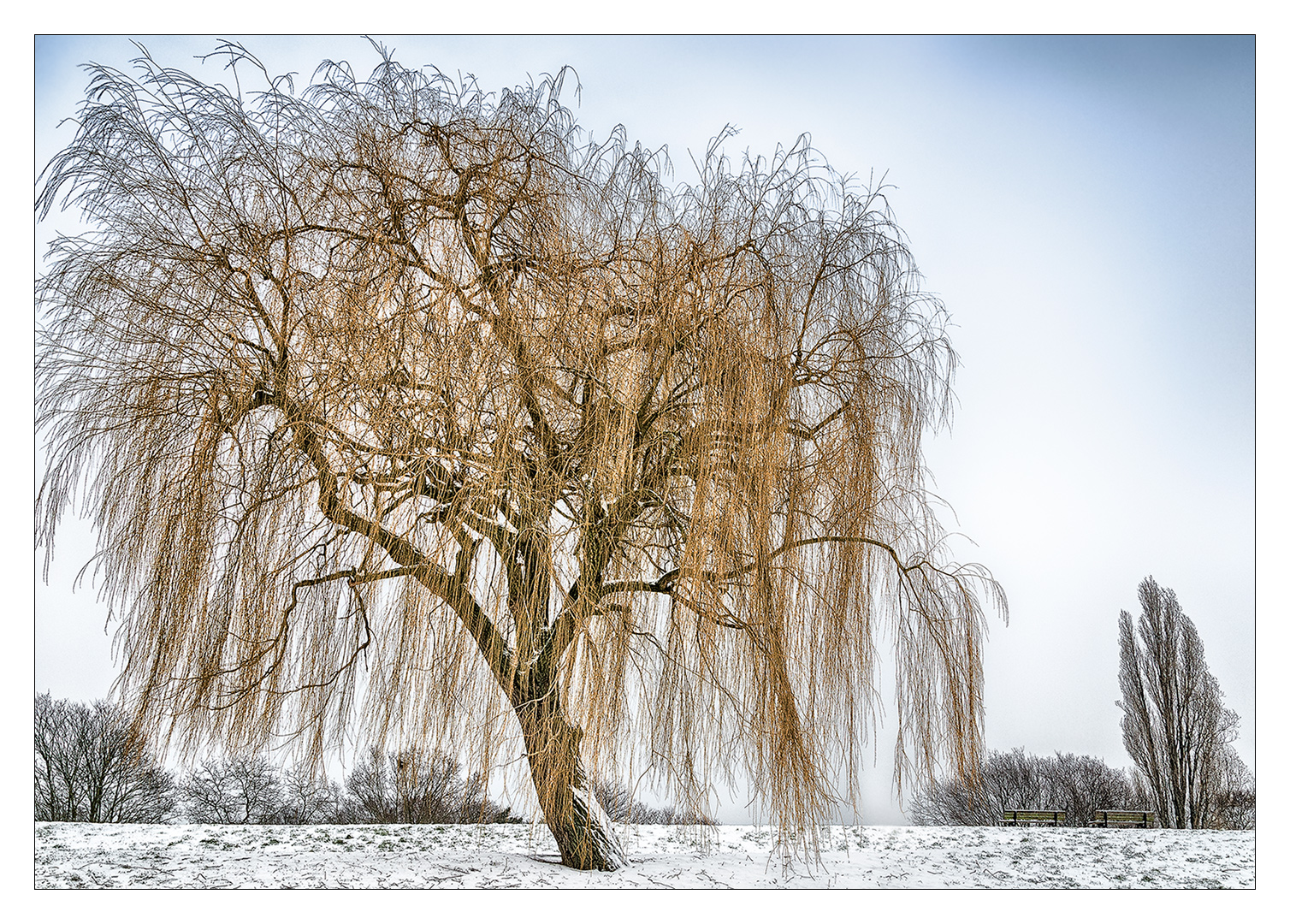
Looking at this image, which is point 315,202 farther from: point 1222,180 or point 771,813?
point 1222,180

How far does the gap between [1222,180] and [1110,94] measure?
81 centimetres

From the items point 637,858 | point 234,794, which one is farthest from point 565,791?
point 234,794

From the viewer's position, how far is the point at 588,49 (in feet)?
16.7

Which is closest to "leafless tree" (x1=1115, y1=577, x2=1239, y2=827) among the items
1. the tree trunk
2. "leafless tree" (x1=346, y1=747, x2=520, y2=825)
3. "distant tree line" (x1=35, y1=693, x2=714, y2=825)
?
"distant tree line" (x1=35, y1=693, x2=714, y2=825)

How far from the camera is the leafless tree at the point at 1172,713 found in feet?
17.2

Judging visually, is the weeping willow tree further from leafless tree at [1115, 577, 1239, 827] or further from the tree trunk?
leafless tree at [1115, 577, 1239, 827]

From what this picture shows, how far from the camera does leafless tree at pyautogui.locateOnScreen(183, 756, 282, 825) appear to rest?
5.38 meters

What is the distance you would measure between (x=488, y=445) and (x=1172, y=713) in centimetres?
417

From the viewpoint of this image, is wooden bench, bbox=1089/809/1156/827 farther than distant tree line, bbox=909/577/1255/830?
Yes

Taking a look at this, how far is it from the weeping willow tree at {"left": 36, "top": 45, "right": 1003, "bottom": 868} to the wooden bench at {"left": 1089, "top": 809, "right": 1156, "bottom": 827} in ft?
4.58

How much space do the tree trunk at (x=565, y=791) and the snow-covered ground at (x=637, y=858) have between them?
0.09 metres

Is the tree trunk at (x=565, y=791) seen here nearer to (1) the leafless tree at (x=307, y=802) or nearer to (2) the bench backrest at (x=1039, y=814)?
(1) the leafless tree at (x=307, y=802)

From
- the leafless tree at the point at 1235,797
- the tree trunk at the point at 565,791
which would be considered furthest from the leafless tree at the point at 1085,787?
the tree trunk at the point at 565,791

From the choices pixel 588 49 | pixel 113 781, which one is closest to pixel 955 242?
pixel 588 49
